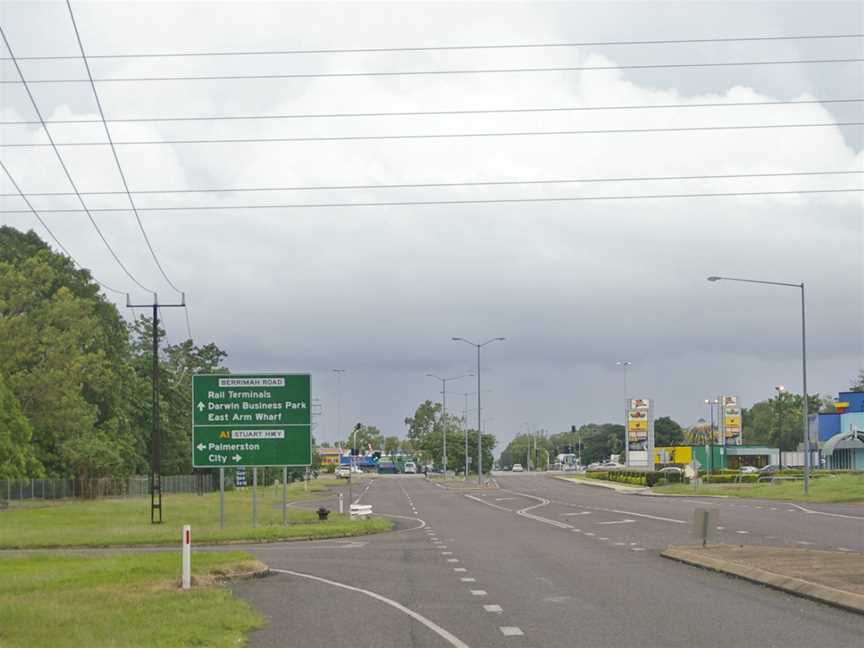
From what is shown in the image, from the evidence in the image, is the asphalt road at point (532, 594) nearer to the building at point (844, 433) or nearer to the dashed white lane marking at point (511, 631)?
the dashed white lane marking at point (511, 631)

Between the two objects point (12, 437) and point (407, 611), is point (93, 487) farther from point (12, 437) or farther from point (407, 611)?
point (407, 611)

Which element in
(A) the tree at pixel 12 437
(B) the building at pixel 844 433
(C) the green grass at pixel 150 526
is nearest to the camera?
(C) the green grass at pixel 150 526

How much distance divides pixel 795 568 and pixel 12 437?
54052 millimetres

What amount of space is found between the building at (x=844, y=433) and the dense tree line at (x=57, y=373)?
176 ft

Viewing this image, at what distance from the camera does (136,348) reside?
11525cm

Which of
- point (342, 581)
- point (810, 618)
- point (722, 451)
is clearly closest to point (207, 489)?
point (722, 451)

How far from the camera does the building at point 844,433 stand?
317ft

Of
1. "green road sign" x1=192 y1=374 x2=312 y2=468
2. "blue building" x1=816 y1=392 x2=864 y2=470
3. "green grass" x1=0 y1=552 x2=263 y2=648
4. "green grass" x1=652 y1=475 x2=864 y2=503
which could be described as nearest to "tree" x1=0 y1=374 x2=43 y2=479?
"green road sign" x1=192 y1=374 x2=312 y2=468

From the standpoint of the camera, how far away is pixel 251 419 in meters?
39.0

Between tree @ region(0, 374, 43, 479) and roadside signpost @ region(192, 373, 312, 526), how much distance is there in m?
27.7

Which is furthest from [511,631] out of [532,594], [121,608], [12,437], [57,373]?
[57,373]

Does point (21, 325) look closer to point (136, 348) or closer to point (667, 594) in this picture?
point (136, 348)

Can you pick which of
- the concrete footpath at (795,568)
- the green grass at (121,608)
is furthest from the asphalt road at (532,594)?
the green grass at (121,608)

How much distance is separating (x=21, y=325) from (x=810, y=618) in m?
63.4
